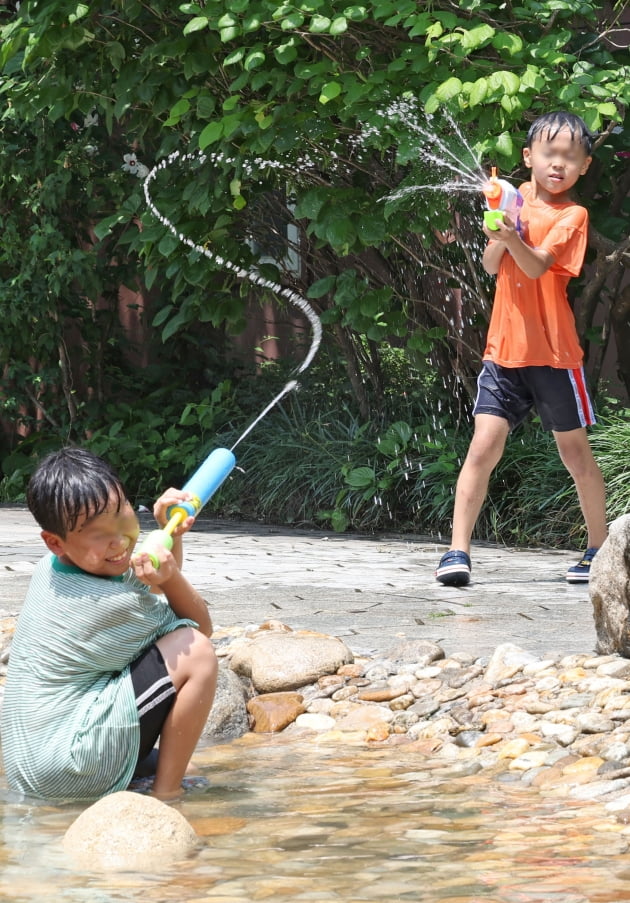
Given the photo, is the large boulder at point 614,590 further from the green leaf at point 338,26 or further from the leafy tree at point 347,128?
the green leaf at point 338,26

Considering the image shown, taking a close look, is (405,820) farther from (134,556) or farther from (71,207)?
(71,207)

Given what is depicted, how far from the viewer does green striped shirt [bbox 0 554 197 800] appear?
9.45 ft

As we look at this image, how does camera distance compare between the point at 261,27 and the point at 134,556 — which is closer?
the point at 134,556

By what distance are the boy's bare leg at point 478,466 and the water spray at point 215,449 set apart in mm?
812

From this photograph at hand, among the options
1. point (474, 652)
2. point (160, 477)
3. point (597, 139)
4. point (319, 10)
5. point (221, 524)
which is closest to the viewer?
point (474, 652)

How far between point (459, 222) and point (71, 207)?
10.6ft

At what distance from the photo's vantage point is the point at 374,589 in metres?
5.28

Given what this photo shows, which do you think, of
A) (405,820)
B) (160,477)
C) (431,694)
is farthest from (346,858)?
(160,477)

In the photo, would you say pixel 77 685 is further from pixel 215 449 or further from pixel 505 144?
pixel 505 144

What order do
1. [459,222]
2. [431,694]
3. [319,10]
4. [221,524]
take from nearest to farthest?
[431,694] → [319,10] → [459,222] → [221,524]

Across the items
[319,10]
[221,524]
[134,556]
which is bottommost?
[221,524]

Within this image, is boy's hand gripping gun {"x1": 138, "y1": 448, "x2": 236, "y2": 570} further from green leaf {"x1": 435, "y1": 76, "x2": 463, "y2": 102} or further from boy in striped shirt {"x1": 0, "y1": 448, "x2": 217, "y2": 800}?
green leaf {"x1": 435, "y1": 76, "x2": 463, "y2": 102}

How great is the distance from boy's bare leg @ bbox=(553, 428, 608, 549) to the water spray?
1.16 m

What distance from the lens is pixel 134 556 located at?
2.77 metres
